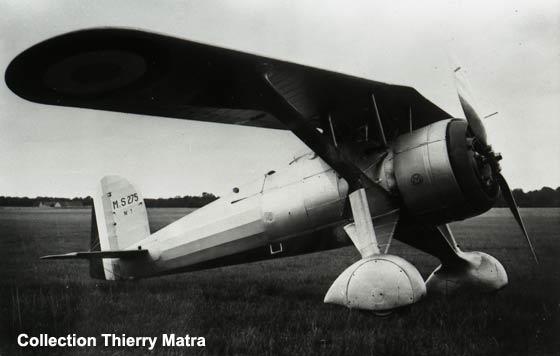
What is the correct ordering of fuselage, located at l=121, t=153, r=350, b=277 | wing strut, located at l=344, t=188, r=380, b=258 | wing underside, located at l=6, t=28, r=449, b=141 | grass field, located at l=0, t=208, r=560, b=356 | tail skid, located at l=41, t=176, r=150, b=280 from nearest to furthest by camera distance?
wing underside, located at l=6, t=28, r=449, b=141 → grass field, located at l=0, t=208, r=560, b=356 → wing strut, located at l=344, t=188, r=380, b=258 → fuselage, located at l=121, t=153, r=350, b=277 → tail skid, located at l=41, t=176, r=150, b=280

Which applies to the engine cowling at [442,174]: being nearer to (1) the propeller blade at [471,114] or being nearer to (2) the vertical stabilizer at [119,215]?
(1) the propeller blade at [471,114]

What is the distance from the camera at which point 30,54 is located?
328 centimetres

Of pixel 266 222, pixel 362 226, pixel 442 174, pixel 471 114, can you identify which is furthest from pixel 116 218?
pixel 471 114

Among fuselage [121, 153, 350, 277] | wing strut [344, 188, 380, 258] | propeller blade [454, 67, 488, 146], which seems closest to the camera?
wing strut [344, 188, 380, 258]

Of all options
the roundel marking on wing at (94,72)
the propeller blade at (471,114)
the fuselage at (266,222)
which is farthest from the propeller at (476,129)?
the roundel marking on wing at (94,72)

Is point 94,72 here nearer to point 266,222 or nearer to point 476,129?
point 266,222

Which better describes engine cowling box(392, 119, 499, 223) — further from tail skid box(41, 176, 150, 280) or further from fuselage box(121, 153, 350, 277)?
tail skid box(41, 176, 150, 280)

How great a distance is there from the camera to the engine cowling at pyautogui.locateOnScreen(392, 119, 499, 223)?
4.71 m

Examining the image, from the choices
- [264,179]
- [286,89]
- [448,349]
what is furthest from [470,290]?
[286,89]

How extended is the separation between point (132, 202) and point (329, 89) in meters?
4.42

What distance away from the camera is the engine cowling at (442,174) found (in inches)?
186

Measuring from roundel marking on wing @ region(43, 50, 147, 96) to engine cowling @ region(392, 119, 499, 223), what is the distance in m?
2.93

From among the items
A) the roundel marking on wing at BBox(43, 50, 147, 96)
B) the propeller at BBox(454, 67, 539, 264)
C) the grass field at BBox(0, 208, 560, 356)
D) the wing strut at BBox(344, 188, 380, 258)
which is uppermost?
the roundel marking on wing at BBox(43, 50, 147, 96)

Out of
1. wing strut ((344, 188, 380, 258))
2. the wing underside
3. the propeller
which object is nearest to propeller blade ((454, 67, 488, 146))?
the propeller
